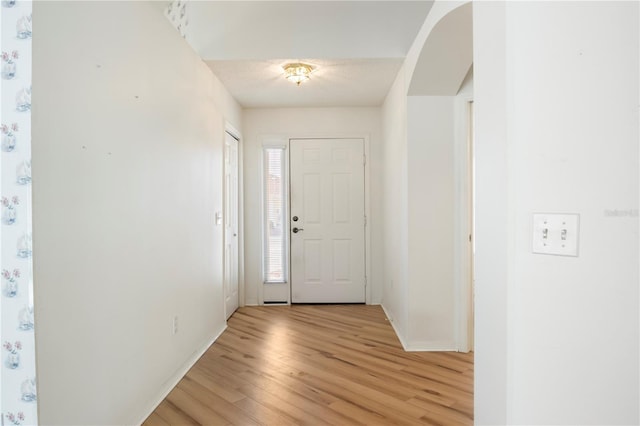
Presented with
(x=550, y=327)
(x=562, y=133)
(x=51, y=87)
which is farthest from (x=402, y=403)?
(x=51, y=87)

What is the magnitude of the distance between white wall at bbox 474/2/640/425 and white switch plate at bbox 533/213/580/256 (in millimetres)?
17

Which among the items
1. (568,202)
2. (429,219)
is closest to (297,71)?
(429,219)

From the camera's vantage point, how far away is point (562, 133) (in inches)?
42.6

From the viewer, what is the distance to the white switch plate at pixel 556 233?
41.9 inches

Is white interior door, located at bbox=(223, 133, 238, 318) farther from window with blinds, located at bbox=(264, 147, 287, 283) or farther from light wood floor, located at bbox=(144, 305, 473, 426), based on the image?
light wood floor, located at bbox=(144, 305, 473, 426)

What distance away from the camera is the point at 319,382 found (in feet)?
8.10

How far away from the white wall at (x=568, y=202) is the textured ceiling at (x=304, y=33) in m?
1.91

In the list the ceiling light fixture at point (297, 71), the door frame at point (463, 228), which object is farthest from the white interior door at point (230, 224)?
the door frame at point (463, 228)

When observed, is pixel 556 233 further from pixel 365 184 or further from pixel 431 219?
pixel 365 184

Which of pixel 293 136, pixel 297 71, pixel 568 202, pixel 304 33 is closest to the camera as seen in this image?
pixel 568 202

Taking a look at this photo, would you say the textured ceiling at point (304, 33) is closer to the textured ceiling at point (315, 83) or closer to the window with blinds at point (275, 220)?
the textured ceiling at point (315, 83)

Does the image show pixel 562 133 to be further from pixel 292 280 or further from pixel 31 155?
pixel 292 280

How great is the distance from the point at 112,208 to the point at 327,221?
2.96 meters

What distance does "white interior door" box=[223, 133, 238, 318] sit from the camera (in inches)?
152
